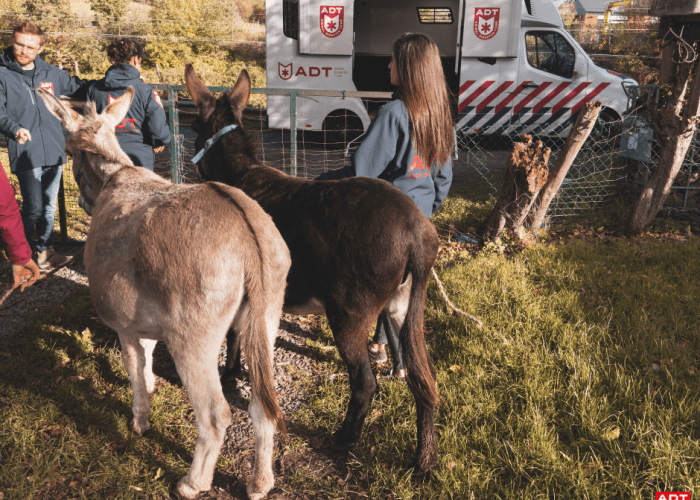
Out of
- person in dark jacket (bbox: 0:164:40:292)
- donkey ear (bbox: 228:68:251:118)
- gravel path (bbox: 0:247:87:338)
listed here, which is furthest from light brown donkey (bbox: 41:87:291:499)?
gravel path (bbox: 0:247:87:338)

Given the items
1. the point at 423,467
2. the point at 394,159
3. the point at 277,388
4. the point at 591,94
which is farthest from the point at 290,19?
the point at 423,467

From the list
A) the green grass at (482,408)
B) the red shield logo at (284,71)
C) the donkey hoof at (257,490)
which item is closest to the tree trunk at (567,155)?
the green grass at (482,408)

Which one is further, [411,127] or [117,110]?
[117,110]

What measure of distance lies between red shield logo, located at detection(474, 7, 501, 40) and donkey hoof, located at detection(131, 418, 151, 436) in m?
8.67

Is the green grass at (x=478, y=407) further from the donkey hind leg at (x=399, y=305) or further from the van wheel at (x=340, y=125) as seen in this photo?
the van wheel at (x=340, y=125)

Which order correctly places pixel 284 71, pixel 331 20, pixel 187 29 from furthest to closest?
pixel 187 29
pixel 284 71
pixel 331 20

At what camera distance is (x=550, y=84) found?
9.54m

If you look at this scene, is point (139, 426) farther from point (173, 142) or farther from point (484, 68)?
point (484, 68)

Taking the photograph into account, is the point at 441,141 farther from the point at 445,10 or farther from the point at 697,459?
the point at 445,10

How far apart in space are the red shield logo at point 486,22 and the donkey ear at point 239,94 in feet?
22.2

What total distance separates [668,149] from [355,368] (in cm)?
496

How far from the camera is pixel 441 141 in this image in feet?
9.45

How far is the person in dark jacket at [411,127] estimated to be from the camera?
108 inches

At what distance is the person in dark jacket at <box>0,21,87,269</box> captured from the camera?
4137mm
